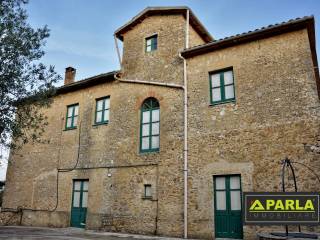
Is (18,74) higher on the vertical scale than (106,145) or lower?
higher

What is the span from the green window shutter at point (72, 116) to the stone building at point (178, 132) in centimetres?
5

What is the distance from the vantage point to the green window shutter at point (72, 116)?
15.0 meters

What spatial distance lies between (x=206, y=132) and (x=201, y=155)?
2.69 ft

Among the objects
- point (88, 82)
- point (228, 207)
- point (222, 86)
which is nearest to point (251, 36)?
point (222, 86)

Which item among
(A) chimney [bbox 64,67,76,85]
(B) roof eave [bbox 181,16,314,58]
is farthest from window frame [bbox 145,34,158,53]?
(A) chimney [bbox 64,67,76,85]

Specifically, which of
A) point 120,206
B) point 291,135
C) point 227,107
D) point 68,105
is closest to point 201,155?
point 227,107

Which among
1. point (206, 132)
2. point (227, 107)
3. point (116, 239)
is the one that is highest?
point (227, 107)

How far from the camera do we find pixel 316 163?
8828 millimetres

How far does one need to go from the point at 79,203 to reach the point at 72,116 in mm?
4249

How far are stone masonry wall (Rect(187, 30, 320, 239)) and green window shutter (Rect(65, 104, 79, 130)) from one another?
6271mm

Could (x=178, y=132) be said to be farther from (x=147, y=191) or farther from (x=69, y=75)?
(x=69, y=75)

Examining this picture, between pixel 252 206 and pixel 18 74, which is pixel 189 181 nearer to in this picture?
pixel 252 206

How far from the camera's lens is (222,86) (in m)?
11.0

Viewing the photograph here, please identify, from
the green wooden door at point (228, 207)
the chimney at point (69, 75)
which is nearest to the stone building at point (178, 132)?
the green wooden door at point (228, 207)
